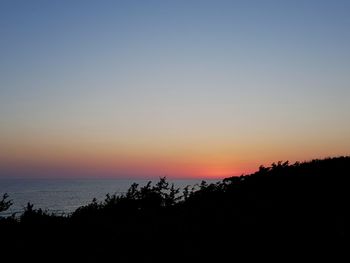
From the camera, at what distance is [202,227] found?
11453 millimetres

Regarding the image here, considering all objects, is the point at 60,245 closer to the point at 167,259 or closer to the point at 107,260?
the point at 107,260

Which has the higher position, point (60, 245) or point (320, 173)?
point (320, 173)

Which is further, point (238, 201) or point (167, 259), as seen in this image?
point (238, 201)

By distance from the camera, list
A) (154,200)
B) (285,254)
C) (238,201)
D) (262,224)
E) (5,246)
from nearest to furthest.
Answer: (285,254), (5,246), (262,224), (238,201), (154,200)

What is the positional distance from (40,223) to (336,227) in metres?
8.17

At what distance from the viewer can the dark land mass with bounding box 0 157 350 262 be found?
979cm

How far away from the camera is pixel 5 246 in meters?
10.5

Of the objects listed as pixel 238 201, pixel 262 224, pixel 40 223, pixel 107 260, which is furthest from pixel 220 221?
pixel 40 223

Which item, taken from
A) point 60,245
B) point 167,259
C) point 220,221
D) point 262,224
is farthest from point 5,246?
point 262,224

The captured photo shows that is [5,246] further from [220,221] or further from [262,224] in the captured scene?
[262,224]

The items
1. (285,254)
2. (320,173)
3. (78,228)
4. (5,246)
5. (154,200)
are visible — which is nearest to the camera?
(285,254)

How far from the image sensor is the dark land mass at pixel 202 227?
9.79 metres

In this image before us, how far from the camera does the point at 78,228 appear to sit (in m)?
12.1

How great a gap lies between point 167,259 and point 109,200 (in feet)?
22.2
